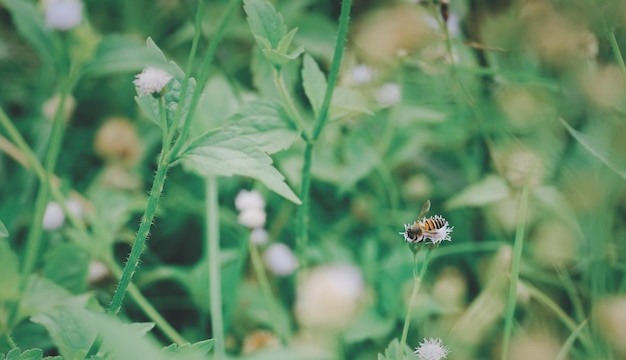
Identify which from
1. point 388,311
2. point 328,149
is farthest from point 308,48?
point 388,311

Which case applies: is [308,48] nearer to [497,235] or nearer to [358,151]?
[358,151]

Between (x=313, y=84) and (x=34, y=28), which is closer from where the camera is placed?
(x=313, y=84)

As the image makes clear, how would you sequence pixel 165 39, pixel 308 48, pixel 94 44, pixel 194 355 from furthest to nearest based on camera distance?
1. pixel 165 39
2. pixel 308 48
3. pixel 94 44
4. pixel 194 355

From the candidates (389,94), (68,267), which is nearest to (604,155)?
(389,94)

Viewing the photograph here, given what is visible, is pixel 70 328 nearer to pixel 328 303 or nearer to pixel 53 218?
pixel 328 303

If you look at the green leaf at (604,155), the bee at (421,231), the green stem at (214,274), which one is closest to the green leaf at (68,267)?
the green stem at (214,274)

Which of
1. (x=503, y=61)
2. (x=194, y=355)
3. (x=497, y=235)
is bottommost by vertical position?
(x=194, y=355)

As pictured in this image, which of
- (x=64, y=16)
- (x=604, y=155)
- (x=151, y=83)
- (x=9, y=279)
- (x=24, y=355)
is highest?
(x=64, y=16)

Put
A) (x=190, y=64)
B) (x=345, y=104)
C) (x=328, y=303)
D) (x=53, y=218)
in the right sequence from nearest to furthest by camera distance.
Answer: (x=190, y=64), (x=328, y=303), (x=345, y=104), (x=53, y=218)
